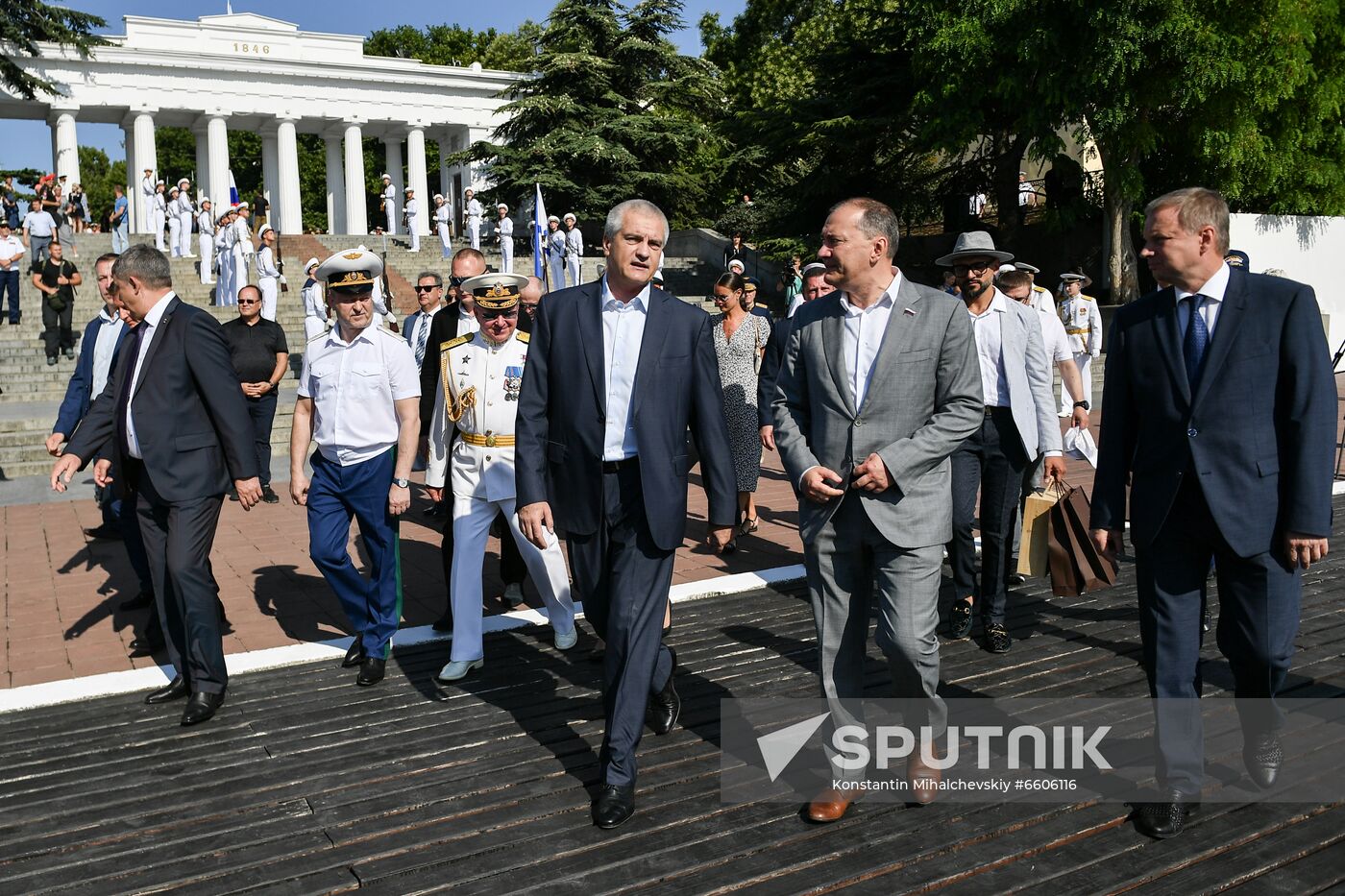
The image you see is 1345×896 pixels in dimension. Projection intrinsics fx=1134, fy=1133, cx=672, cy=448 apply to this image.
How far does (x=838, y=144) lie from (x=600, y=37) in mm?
14400

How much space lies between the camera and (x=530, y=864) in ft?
12.1

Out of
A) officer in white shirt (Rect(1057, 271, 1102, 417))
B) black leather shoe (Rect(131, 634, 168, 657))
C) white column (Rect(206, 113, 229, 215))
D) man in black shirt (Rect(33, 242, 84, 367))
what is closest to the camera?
black leather shoe (Rect(131, 634, 168, 657))

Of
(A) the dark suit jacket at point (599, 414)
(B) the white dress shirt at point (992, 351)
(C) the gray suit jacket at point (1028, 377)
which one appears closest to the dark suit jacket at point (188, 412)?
(A) the dark suit jacket at point (599, 414)

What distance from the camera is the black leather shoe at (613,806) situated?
155 inches

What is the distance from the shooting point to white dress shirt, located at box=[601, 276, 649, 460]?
14.0ft

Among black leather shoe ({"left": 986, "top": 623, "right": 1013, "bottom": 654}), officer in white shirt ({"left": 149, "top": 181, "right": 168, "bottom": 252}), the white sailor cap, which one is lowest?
black leather shoe ({"left": 986, "top": 623, "right": 1013, "bottom": 654})

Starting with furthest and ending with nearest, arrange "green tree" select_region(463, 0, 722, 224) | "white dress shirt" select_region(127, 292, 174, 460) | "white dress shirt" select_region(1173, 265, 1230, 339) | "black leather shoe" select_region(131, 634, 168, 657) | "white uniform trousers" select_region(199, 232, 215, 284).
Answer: "green tree" select_region(463, 0, 722, 224), "white uniform trousers" select_region(199, 232, 215, 284), "black leather shoe" select_region(131, 634, 168, 657), "white dress shirt" select_region(127, 292, 174, 460), "white dress shirt" select_region(1173, 265, 1230, 339)

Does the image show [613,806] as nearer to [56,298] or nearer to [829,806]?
[829,806]

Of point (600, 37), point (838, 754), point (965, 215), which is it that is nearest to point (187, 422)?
point (838, 754)

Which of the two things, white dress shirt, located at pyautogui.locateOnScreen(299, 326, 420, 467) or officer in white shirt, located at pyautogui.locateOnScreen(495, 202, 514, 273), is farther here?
officer in white shirt, located at pyautogui.locateOnScreen(495, 202, 514, 273)

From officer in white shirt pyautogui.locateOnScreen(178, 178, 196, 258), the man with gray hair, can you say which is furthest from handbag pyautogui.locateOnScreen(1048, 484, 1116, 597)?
officer in white shirt pyautogui.locateOnScreen(178, 178, 196, 258)

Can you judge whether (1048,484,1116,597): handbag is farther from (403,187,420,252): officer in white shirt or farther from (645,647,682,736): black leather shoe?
(403,187,420,252): officer in white shirt

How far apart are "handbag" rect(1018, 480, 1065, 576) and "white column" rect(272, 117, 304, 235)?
1945 inches

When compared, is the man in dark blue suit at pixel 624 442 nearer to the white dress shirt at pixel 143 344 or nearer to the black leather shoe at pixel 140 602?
the white dress shirt at pixel 143 344
